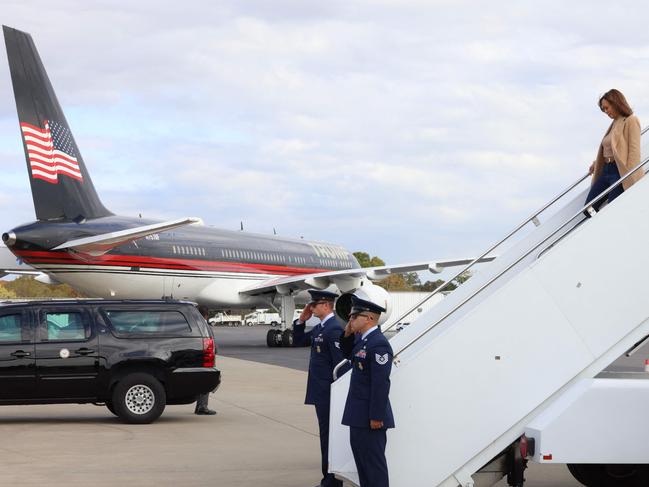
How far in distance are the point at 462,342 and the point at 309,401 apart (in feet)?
8.79

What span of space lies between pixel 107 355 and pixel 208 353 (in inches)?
54.3

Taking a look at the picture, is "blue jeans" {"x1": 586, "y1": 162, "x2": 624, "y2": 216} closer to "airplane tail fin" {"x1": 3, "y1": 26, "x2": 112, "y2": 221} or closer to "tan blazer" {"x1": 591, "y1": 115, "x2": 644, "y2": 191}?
"tan blazer" {"x1": 591, "y1": 115, "x2": 644, "y2": 191}

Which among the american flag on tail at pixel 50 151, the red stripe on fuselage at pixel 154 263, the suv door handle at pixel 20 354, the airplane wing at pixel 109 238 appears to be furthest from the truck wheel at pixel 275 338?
the suv door handle at pixel 20 354

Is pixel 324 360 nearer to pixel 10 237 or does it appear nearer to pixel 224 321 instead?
pixel 10 237

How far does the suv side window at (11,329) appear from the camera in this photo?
14.2 metres

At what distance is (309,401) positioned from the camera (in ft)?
30.8

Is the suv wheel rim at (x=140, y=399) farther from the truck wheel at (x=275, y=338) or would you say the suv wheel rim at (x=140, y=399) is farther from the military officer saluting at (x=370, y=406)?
the truck wheel at (x=275, y=338)

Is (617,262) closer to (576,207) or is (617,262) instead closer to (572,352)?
(572,352)

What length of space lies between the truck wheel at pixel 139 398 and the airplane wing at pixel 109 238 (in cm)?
1404

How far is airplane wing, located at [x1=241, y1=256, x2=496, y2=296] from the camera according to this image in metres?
35.8

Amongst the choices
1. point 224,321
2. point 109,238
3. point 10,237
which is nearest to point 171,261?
point 109,238

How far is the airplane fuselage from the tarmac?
39.7ft

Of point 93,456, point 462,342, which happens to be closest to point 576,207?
point 462,342

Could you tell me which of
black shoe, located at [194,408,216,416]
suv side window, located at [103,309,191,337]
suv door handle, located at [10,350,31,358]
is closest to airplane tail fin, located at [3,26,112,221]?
black shoe, located at [194,408,216,416]
